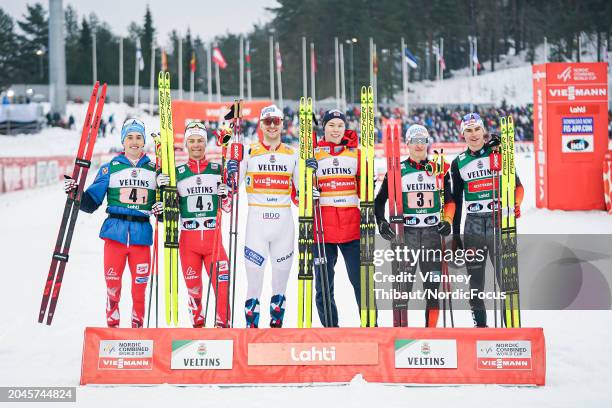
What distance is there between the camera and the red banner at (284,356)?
5777 millimetres

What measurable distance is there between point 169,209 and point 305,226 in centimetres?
119

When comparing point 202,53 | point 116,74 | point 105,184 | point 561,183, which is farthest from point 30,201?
point 202,53

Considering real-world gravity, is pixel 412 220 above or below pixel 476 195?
below

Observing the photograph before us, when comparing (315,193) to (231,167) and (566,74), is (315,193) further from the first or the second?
(566,74)

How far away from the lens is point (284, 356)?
19.1 ft

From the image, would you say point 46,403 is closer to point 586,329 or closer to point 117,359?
point 117,359

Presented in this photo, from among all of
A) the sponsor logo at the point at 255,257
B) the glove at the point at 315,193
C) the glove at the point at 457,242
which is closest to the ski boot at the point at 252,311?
the sponsor logo at the point at 255,257

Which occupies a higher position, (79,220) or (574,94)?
(574,94)

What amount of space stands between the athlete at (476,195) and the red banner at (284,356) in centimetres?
103

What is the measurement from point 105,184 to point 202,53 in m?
111

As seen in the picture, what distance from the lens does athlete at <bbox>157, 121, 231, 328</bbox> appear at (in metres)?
6.54

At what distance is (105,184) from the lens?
21.7 feet

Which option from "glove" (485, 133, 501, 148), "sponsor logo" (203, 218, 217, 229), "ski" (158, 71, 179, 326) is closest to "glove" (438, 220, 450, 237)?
"glove" (485, 133, 501, 148)

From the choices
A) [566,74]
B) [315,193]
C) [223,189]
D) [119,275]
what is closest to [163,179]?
[223,189]
